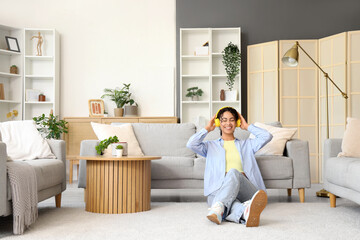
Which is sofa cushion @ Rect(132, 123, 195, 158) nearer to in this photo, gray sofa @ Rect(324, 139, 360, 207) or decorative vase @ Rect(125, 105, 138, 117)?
gray sofa @ Rect(324, 139, 360, 207)

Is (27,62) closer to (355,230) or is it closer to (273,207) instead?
(273,207)

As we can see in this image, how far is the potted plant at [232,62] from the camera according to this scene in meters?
6.79

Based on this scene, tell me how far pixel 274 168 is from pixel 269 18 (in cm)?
359

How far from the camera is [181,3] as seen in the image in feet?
23.5

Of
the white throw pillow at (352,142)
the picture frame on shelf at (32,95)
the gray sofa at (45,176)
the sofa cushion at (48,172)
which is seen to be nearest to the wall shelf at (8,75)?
the picture frame on shelf at (32,95)

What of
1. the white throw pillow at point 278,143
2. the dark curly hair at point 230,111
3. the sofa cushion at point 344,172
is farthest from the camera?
the white throw pillow at point 278,143

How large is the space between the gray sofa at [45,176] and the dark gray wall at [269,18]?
3.25 meters

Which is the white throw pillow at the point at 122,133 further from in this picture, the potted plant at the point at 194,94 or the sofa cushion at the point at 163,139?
the potted plant at the point at 194,94

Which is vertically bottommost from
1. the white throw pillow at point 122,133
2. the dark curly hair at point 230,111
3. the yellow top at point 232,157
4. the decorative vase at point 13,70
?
the yellow top at point 232,157

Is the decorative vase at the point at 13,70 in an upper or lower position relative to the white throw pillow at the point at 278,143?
upper

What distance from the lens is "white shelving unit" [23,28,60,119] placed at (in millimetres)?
6918

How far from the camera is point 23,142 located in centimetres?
395

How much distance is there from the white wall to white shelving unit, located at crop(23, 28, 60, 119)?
0.58 feet

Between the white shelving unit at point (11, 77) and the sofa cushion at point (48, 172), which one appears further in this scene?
the white shelving unit at point (11, 77)
